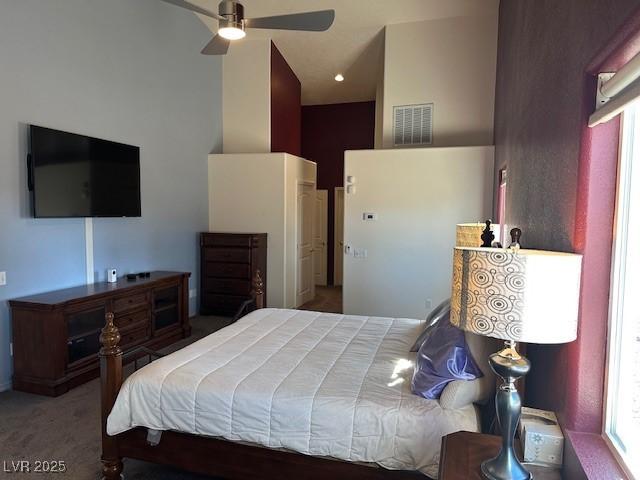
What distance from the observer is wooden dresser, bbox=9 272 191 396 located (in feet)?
10.8

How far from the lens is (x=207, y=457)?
6.73ft

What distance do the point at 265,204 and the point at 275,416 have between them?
14.8 feet

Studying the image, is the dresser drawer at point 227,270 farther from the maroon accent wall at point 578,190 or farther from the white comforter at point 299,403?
the maroon accent wall at point 578,190

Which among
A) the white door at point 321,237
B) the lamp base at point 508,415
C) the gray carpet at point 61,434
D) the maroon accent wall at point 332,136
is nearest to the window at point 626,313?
the lamp base at point 508,415

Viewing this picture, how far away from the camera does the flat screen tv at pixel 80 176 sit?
3557 mm

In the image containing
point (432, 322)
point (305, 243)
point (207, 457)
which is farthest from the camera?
point (305, 243)

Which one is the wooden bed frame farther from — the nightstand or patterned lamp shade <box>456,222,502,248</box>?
patterned lamp shade <box>456,222,502,248</box>

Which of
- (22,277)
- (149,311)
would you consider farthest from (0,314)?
(149,311)

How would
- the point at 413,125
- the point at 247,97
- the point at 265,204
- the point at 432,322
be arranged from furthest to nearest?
the point at 247,97 < the point at 265,204 < the point at 413,125 < the point at 432,322

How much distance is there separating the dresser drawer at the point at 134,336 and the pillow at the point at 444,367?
3.08 metres

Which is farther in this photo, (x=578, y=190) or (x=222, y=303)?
(x=222, y=303)

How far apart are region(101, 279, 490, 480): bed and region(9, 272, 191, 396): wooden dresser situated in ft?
4.78

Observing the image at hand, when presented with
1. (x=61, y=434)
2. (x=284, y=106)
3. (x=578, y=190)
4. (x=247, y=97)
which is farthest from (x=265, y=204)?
(x=578, y=190)

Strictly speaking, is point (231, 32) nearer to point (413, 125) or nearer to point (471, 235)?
point (471, 235)
